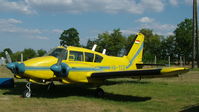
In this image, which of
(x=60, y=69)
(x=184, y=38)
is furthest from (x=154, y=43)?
(x=60, y=69)

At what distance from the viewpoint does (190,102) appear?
33.5 ft

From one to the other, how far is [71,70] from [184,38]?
214 feet

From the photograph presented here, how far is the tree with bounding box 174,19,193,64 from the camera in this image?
70.6 m

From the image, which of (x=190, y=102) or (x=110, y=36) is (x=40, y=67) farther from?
(x=110, y=36)

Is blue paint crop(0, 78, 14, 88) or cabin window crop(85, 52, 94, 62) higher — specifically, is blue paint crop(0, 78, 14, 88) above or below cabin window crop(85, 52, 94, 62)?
below

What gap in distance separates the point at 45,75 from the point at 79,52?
7.13 feet

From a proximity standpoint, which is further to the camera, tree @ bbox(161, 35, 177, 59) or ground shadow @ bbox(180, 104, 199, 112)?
tree @ bbox(161, 35, 177, 59)

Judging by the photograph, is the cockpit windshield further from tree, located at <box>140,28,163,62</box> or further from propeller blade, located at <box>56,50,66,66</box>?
tree, located at <box>140,28,163,62</box>

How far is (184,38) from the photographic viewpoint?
7056 centimetres

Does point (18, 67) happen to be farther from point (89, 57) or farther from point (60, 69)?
point (89, 57)

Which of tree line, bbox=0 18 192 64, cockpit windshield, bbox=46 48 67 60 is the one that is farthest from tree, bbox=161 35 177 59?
cockpit windshield, bbox=46 48 67 60

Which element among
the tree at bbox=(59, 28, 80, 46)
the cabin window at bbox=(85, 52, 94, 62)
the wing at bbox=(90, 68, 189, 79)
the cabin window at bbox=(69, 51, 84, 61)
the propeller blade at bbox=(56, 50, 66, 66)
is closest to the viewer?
the wing at bbox=(90, 68, 189, 79)

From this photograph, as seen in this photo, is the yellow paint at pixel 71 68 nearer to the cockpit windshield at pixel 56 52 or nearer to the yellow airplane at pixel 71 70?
the yellow airplane at pixel 71 70

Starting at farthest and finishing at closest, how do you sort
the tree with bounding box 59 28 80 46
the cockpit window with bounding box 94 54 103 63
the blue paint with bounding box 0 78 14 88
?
the tree with bounding box 59 28 80 46 → the blue paint with bounding box 0 78 14 88 → the cockpit window with bounding box 94 54 103 63
